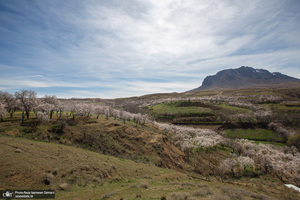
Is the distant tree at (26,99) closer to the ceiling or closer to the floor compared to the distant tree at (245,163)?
closer to the ceiling

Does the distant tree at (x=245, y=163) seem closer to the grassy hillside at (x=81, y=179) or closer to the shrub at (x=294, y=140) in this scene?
the grassy hillside at (x=81, y=179)

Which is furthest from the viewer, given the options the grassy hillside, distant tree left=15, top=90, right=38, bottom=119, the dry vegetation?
distant tree left=15, top=90, right=38, bottom=119

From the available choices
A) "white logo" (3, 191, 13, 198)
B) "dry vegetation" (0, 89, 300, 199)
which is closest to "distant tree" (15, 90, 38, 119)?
"dry vegetation" (0, 89, 300, 199)

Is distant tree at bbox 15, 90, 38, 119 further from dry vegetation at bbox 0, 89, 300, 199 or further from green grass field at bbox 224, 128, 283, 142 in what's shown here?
green grass field at bbox 224, 128, 283, 142

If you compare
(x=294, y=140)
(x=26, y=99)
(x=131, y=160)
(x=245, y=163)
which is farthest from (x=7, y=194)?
(x=294, y=140)

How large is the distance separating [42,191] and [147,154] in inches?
1187

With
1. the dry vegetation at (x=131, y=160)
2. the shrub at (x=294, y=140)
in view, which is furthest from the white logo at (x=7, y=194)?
the shrub at (x=294, y=140)

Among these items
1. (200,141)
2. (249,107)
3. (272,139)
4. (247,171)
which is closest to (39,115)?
(200,141)

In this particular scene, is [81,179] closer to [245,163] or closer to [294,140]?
[245,163]

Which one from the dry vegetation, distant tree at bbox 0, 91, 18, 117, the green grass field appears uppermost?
distant tree at bbox 0, 91, 18, 117

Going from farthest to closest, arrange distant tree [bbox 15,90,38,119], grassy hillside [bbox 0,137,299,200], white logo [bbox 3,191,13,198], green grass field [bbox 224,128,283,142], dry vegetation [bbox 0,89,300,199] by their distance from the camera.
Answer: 1. green grass field [bbox 224,128,283,142]
2. distant tree [bbox 15,90,38,119]
3. dry vegetation [bbox 0,89,300,199]
4. grassy hillside [bbox 0,137,299,200]
5. white logo [bbox 3,191,13,198]

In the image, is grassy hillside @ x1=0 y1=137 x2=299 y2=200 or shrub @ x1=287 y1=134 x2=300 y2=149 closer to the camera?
grassy hillside @ x1=0 y1=137 x2=299 y2=200

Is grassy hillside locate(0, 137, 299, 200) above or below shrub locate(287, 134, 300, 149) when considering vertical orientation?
above

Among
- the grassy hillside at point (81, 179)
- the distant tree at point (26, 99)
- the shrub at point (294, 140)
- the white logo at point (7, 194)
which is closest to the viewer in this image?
the white logo at point (7, 194)
